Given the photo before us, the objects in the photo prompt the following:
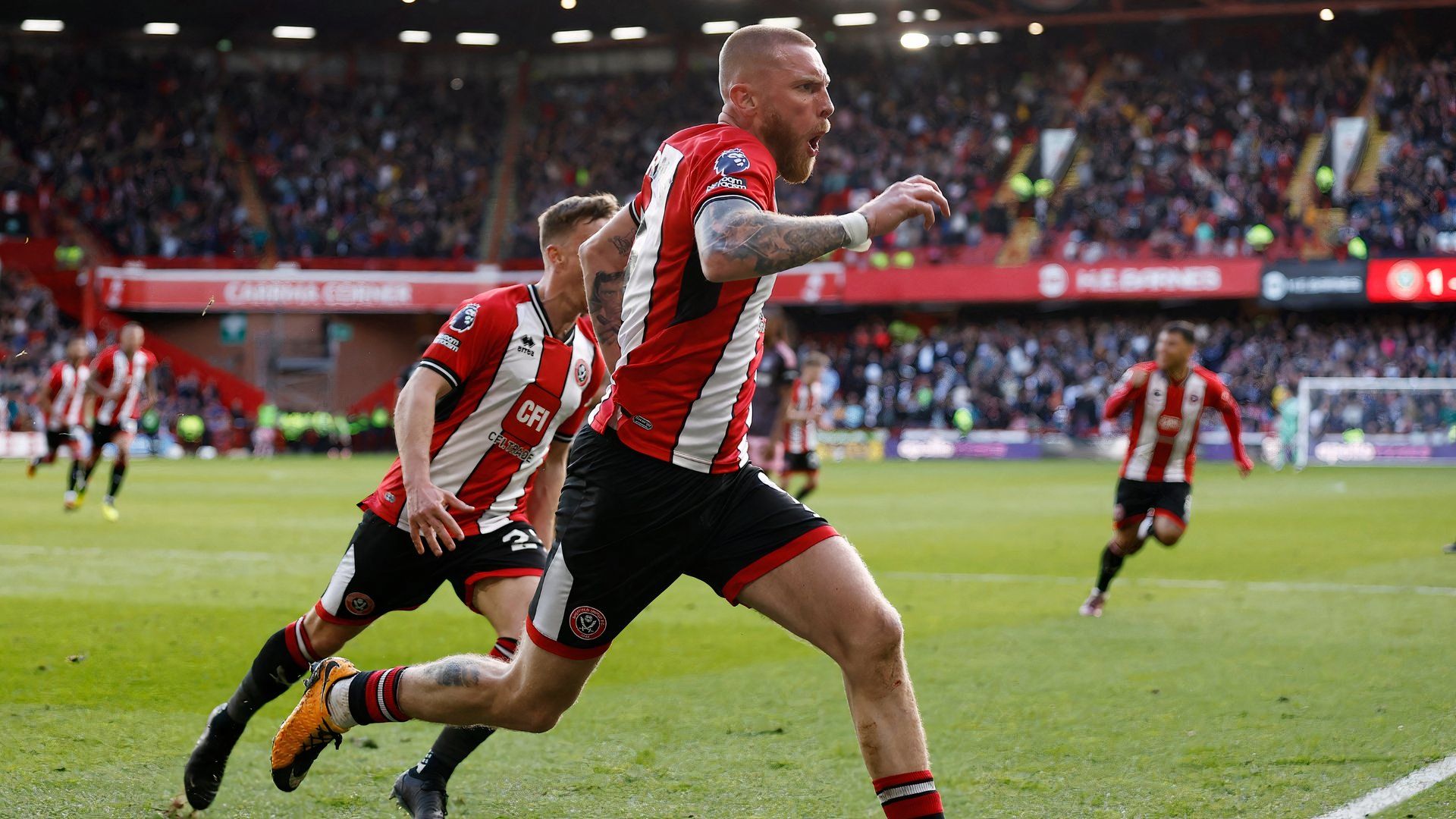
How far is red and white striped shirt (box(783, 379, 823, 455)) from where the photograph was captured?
19031 millimetres

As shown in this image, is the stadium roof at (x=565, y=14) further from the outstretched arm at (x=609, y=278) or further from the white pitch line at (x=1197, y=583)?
the outstretched arm at (x=609, y=278)

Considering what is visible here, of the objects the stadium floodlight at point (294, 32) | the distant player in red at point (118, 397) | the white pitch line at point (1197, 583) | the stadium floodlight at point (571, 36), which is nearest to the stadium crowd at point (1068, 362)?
the stadium floodlight at point (571, 36)

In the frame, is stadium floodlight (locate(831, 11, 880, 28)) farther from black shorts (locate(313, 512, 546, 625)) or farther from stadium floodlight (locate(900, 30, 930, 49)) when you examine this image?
black shorts (locate(313, 512, 546, 625))

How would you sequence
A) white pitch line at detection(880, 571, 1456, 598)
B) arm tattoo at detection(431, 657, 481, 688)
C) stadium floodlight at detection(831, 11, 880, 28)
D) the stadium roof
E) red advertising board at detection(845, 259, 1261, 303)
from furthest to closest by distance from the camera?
stadium floodlight at detection(831, 11, 880, 28) < the stadium roof < red advertising board at detection(845, 259, 1261, 303) < white pitch line at detection(880, 571, 1456, 598) < arm tattoo at detection(431, 657, 481, 688)

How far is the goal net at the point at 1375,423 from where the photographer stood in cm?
3338

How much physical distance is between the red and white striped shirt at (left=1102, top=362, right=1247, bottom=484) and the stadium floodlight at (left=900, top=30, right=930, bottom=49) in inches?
1430

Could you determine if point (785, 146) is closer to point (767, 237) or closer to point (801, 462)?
point (767, 237)

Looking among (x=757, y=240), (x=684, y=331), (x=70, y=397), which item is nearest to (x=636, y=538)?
(x=684, y=331)

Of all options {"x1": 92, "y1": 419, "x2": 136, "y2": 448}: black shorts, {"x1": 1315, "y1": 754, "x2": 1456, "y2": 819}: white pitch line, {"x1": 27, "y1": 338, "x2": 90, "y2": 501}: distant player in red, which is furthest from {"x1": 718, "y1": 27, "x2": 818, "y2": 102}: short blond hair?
{"x1": 27, "y1": 338, "x2": 90, "y2": 501}: distant player in red

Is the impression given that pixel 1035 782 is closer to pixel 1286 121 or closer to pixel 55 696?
pixel 55 696

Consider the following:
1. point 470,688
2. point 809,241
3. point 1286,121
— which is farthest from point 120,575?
point 1286,121

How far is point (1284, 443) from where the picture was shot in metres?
33.1

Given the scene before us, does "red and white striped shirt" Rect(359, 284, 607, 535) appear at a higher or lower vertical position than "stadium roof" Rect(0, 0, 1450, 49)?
lower

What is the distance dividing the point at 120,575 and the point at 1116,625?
7752 millimetres
